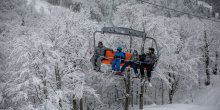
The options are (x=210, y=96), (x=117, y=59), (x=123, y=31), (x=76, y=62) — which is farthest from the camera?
(x=210, y=96)

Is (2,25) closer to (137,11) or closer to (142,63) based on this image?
(137,11)

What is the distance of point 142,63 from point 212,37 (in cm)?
2859

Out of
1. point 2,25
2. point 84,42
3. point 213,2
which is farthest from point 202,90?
point 213,2

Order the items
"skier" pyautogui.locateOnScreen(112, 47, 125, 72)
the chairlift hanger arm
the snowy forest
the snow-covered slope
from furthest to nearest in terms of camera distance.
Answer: the snow-covered slope < the snowy forest < "skier" pyautogui.locateOnScreen(112, 47, 125, 72) < the chairlift hanger arm

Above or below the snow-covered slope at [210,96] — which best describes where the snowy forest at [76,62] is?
above

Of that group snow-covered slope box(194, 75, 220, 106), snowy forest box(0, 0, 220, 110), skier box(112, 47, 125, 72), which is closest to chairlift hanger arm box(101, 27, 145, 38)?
snowy forest box(0, 0, 220, 110)

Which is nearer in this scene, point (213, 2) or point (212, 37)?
point (212, 37)

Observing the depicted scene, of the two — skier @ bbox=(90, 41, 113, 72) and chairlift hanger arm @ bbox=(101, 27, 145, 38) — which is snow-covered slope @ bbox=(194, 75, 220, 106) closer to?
skier @ bbox=(90, 41, 113, 72)

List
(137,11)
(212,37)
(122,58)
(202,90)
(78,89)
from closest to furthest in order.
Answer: (122,58) < (78,89) < (137,11) < (202,90) < (212,37)

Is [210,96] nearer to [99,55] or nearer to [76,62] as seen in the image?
[76,62]

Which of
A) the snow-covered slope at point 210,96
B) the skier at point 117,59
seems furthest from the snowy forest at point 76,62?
the skier at point 117,59

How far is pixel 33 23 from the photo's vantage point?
40844 mm

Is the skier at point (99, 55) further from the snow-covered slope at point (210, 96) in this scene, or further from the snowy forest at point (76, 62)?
the snow-covered slope at point (210, 96)

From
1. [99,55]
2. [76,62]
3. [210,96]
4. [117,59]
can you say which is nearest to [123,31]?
[117,59]
